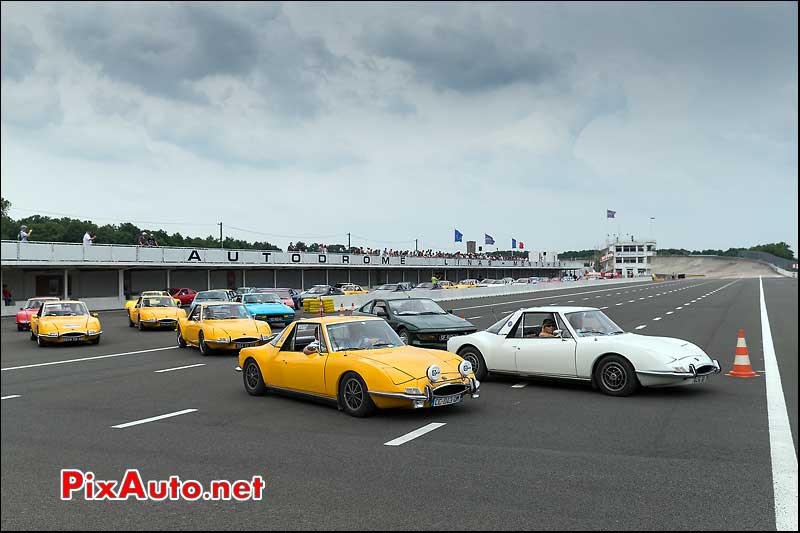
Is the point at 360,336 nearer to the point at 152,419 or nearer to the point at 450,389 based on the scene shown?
the point at 450,389

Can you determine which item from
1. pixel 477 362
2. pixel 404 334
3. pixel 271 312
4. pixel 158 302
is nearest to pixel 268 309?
pixel 271 312

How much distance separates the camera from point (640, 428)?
8234 millimetres

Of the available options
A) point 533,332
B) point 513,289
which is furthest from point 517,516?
point 513,289

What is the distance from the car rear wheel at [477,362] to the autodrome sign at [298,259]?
128ft

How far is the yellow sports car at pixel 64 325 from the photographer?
18.2 metres

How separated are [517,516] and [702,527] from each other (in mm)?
1339

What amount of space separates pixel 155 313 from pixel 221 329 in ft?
33.3

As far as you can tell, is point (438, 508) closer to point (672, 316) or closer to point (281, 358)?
point (281, 358)

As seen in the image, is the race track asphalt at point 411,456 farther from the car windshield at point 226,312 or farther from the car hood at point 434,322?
the car windshield at point 226,312

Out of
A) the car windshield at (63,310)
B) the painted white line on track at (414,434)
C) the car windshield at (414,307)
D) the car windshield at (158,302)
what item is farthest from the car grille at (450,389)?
the car windshield at (158,302)

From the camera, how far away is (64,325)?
18.7m

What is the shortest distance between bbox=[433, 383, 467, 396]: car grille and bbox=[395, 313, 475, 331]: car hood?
8558 millimetres

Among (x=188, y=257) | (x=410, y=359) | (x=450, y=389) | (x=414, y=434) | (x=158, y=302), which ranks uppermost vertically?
(x=188, y=257)

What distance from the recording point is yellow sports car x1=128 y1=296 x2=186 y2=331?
25831 millimetres
